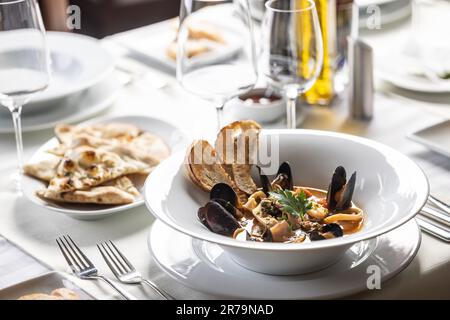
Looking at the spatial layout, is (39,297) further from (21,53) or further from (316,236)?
(21,53)

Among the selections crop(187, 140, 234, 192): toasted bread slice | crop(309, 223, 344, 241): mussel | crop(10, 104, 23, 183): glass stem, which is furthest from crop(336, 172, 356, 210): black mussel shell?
crop(10, 104, 23, 183): glass stem

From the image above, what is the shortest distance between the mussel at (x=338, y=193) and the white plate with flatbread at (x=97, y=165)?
1.19ft

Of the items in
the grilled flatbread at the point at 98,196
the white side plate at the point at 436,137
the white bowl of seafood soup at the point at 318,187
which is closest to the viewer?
the white bowl of seafood soup at the point at 318,187

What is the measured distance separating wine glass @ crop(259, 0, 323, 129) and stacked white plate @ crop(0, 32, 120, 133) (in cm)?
52

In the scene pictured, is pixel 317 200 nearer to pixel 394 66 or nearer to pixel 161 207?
pixel 161 207

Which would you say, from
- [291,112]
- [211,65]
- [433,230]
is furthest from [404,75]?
[433,230]

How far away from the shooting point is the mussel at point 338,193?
4.45 ft

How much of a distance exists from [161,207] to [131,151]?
41 cm

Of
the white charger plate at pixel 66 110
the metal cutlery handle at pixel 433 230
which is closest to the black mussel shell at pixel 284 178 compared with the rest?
the metal cutlery handle at pixel 433 230

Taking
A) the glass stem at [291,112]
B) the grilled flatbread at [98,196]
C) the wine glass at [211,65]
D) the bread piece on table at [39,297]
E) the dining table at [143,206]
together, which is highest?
the wine glass at [211,65]

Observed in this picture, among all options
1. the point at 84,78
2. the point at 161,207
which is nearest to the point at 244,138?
the point at 161,207

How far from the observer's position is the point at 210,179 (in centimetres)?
141

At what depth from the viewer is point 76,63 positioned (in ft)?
7.04

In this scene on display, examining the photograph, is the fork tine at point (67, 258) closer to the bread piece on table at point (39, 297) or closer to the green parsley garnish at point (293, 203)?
the bread piece on table at point (39, 297)
